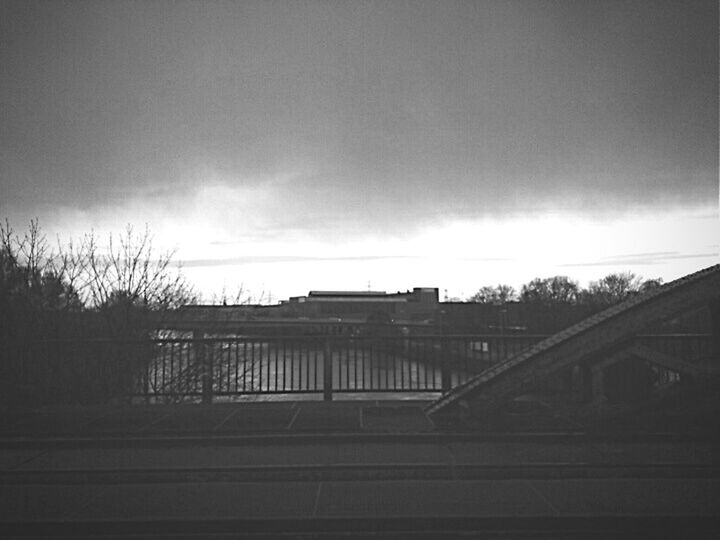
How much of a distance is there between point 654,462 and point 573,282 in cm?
10352

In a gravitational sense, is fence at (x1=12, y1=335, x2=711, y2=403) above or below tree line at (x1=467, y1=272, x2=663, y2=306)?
below

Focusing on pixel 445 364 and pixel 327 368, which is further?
pixel 445 364

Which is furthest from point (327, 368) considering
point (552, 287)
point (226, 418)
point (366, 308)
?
point (552, 287)

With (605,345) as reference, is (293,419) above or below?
below

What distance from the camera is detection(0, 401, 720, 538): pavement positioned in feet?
14.0

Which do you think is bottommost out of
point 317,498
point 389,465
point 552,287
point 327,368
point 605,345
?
point 317,498

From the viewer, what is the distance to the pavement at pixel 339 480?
4273 millimetres

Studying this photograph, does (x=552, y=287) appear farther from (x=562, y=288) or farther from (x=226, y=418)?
(x=226, y=418)

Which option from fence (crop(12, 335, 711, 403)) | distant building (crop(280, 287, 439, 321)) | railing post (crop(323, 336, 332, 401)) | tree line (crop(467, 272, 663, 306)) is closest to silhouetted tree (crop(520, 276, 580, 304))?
tree line (crop(467, 272, 663, 306))

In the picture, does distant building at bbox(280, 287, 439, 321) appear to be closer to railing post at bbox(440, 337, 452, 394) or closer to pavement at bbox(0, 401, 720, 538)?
railing post at bbox(440, 337, 452, 394)

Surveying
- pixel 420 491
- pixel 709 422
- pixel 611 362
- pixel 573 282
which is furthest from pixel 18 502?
pixel 573 282

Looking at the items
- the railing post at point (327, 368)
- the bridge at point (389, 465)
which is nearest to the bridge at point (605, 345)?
the bridge at point (389, 465)

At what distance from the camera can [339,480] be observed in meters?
5.30

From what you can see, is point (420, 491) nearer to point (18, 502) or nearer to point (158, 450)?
point (158, 450)
